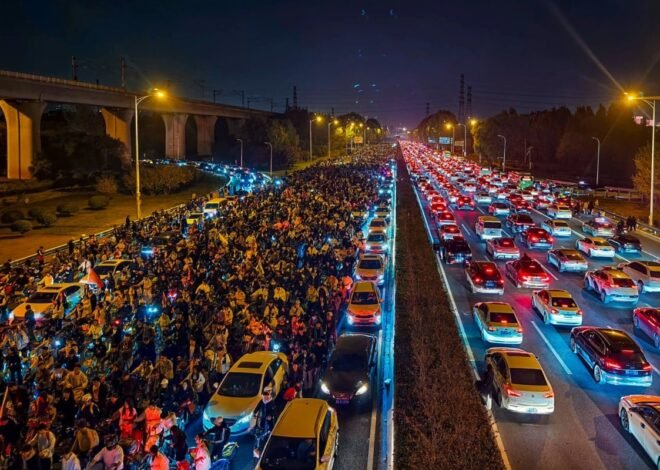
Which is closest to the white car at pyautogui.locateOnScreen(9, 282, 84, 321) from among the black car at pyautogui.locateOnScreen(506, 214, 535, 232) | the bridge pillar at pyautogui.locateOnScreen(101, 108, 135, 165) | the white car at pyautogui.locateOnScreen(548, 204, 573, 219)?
the black car at pyautogui.locateOnScreen(506, 214, 535, 232)

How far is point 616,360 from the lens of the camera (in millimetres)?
15531

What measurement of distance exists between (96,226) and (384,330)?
28.9 m

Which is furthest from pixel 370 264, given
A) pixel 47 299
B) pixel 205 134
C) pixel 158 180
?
pixel 205 134

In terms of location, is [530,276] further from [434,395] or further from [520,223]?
[520,223]

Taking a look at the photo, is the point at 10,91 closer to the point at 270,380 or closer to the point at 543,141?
the point at 270,380

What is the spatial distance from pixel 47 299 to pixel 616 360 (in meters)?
16.6

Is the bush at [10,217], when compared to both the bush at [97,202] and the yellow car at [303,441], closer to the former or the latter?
the bush at [97,202]

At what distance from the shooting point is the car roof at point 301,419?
11141mm

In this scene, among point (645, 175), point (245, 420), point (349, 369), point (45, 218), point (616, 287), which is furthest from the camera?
point (645, 175)

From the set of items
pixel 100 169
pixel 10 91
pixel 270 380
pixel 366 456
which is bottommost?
pixel 366 456

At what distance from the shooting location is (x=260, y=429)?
1308 centimetres

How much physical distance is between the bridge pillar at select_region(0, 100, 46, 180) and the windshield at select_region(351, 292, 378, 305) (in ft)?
173

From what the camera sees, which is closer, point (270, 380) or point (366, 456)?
point (366, 456)

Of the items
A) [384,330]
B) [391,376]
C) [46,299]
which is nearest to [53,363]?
[46,299]
